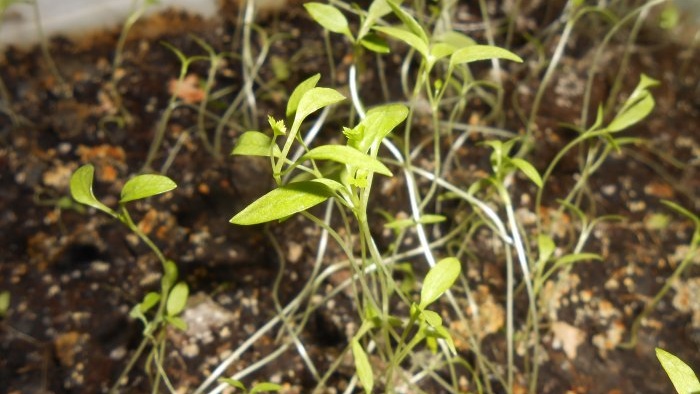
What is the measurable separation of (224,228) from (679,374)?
680mm

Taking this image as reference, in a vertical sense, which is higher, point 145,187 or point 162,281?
point 145,187

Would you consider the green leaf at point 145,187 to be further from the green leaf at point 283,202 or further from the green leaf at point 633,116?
the green leaf at point 633,116

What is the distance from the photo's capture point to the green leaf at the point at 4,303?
89 centimetres

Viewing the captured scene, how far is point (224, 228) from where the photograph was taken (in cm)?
98

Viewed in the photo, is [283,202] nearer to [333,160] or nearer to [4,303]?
[333,160]

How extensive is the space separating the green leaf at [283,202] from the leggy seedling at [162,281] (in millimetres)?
108

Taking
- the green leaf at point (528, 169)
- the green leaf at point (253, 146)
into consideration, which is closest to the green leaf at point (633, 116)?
the green leaf at point (528, 169)

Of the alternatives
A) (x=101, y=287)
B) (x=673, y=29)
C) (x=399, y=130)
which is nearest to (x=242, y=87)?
(x=399, y=130)

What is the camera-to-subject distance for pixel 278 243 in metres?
0.96

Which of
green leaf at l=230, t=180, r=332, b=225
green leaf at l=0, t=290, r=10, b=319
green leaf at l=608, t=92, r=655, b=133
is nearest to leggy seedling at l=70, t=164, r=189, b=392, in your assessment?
green leaf at l=230, t=180, r=332, b=225

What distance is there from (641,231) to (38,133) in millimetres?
1095

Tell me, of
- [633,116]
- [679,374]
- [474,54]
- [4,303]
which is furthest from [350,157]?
[4,303]

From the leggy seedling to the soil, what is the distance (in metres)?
0.03

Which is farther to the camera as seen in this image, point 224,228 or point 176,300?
point 224,228
